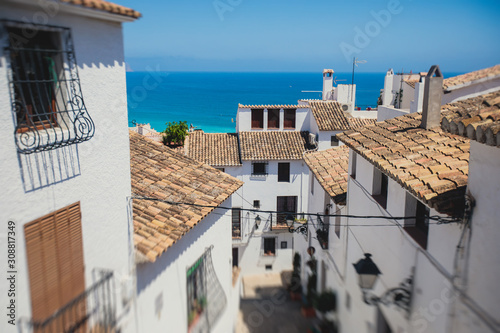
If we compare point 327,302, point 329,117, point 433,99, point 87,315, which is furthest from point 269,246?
point 87,315

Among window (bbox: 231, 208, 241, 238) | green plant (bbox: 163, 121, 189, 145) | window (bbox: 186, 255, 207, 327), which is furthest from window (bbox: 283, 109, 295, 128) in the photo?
window (bbox: 186, 255, 207, 327)

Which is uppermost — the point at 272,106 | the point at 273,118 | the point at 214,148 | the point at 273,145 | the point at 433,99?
the point at 433,99

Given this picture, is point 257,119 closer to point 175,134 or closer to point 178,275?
point 175,134

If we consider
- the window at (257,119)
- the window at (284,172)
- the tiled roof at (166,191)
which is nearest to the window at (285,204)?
the window at (284,172)

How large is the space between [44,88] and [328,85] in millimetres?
32380

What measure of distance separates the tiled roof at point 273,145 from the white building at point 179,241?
12.0 metres

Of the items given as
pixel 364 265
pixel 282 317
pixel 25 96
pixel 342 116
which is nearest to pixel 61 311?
pixel 25 96

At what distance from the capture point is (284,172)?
24.2 metres

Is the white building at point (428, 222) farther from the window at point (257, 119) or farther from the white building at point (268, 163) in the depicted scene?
the window at point (257, 119)

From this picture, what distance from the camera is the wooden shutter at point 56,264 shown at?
4.68m

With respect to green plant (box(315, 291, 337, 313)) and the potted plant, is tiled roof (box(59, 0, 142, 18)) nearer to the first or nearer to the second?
green plant (box(315, 291, 337, 313))

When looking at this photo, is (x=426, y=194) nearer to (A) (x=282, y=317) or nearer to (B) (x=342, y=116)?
(A) (x=282, y=317)

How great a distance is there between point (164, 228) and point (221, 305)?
183 inches

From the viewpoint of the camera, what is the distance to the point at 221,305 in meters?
11.5
